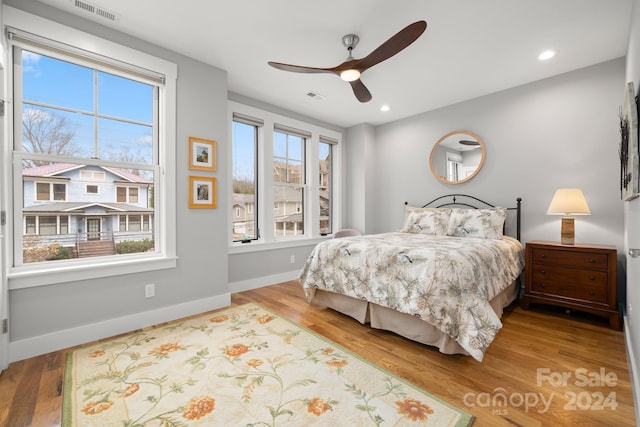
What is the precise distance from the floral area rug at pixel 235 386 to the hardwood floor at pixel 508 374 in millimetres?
129

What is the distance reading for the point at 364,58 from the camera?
2287 millimetres

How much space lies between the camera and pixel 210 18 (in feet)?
7.69

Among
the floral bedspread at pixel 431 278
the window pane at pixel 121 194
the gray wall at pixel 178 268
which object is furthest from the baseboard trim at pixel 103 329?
the floral bedspread at pixel 431 278

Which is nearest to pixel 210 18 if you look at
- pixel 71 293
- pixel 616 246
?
pixel 71 293

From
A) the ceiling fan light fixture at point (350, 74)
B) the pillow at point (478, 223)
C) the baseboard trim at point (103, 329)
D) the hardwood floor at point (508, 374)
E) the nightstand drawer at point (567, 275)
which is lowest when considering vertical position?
the hardwood floor at point (508, 374)

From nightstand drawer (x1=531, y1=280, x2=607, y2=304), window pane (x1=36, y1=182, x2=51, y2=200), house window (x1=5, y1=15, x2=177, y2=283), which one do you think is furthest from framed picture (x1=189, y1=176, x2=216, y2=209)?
nightstand drawer (x1=531, y1=280, x2=607, y2=304)

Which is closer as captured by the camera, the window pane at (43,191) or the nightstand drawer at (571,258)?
the window pane at (43,191)

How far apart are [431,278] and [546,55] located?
265 centimetres

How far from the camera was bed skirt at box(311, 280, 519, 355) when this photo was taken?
7.10 feet

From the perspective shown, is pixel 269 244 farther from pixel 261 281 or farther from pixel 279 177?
pixel 279 177

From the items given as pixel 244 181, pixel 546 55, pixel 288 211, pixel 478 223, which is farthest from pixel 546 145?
pixel 244 181

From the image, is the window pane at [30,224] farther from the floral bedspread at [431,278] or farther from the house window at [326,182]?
the house window at [326,182]

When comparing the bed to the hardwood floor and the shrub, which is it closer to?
the hardwood floor

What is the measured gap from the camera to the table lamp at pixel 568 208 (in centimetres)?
285
